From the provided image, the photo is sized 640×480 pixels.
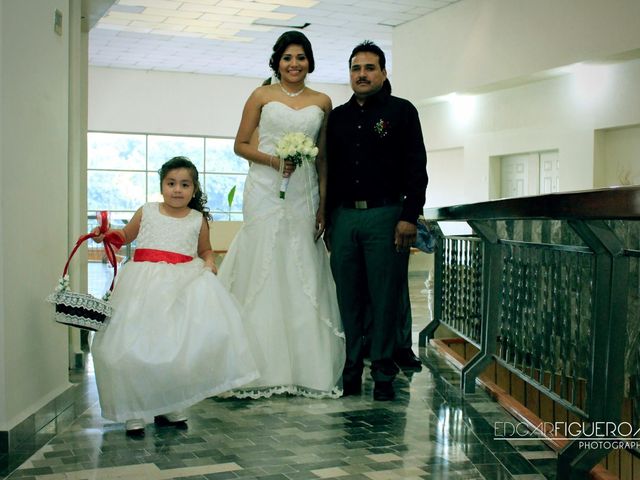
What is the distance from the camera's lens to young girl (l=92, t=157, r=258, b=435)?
3.68 m

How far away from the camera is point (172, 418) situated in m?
3.87

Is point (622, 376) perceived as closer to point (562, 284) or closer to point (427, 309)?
point (562, 284)

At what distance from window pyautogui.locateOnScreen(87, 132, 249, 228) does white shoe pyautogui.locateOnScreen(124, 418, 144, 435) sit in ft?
63.0

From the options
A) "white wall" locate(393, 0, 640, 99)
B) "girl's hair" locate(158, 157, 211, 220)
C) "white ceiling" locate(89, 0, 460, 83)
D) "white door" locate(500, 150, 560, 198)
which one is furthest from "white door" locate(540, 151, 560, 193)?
"girl's hair" locate(158, 157, 211, 220)

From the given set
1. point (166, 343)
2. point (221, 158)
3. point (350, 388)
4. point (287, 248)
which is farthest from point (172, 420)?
point (221, 158)

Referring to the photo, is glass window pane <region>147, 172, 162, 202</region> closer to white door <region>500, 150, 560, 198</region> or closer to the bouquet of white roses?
white door <region>500, 150, 560, 198</region>

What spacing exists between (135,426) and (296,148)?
65.1 inches

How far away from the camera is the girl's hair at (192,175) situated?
13.5 ft

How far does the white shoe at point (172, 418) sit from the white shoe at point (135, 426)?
0.19 meters

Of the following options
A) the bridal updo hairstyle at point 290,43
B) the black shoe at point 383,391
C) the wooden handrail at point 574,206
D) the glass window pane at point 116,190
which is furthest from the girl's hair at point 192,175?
the glass window pane at point 116,190

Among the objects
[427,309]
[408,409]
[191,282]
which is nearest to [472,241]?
[408,409]

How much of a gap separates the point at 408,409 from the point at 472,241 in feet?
4.76

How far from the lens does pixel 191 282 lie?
13.0ft

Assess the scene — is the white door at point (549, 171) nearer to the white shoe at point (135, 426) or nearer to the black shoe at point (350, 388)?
the black shoe at point (350, 388)
